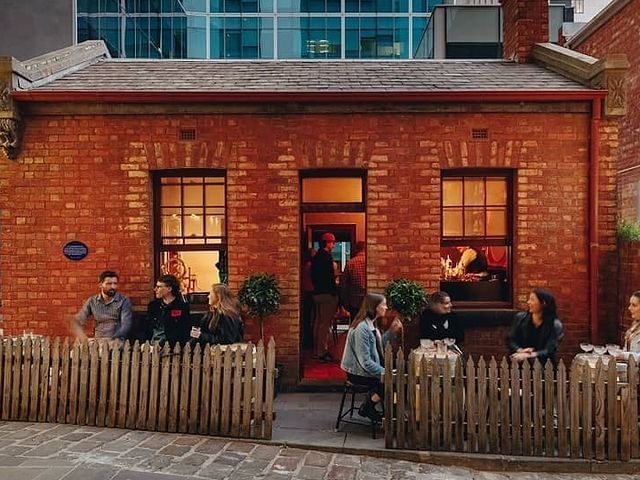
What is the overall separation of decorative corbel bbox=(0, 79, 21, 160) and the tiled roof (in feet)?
1.71

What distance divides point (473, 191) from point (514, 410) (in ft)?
12.1

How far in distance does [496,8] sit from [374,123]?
1443 cm

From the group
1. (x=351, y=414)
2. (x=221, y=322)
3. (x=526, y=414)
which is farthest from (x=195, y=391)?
(x=526, y=414)

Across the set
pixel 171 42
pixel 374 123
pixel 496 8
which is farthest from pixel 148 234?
pixel 171 42

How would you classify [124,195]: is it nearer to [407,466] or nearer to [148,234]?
[148,234]

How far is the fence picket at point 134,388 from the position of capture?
6160 mm

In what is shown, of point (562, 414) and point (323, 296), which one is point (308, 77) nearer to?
point (323, 296)

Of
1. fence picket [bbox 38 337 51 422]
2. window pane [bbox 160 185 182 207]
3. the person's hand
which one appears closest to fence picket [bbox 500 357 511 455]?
the person's hand

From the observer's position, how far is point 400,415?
5.71 meters

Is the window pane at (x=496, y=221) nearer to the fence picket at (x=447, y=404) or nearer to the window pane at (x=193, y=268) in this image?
the fence picket at (x=447, y=404)

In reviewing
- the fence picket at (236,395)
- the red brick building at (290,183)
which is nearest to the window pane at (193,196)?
the red brick building at (290,183)

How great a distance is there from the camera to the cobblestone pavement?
4.97 metres

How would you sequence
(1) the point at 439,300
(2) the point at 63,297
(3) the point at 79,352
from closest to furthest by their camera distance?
1. (3) the point at 79,352
2. (1) the point at 439,300
3. (2) the point at 63,297

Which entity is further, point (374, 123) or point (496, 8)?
point (496, 8)
